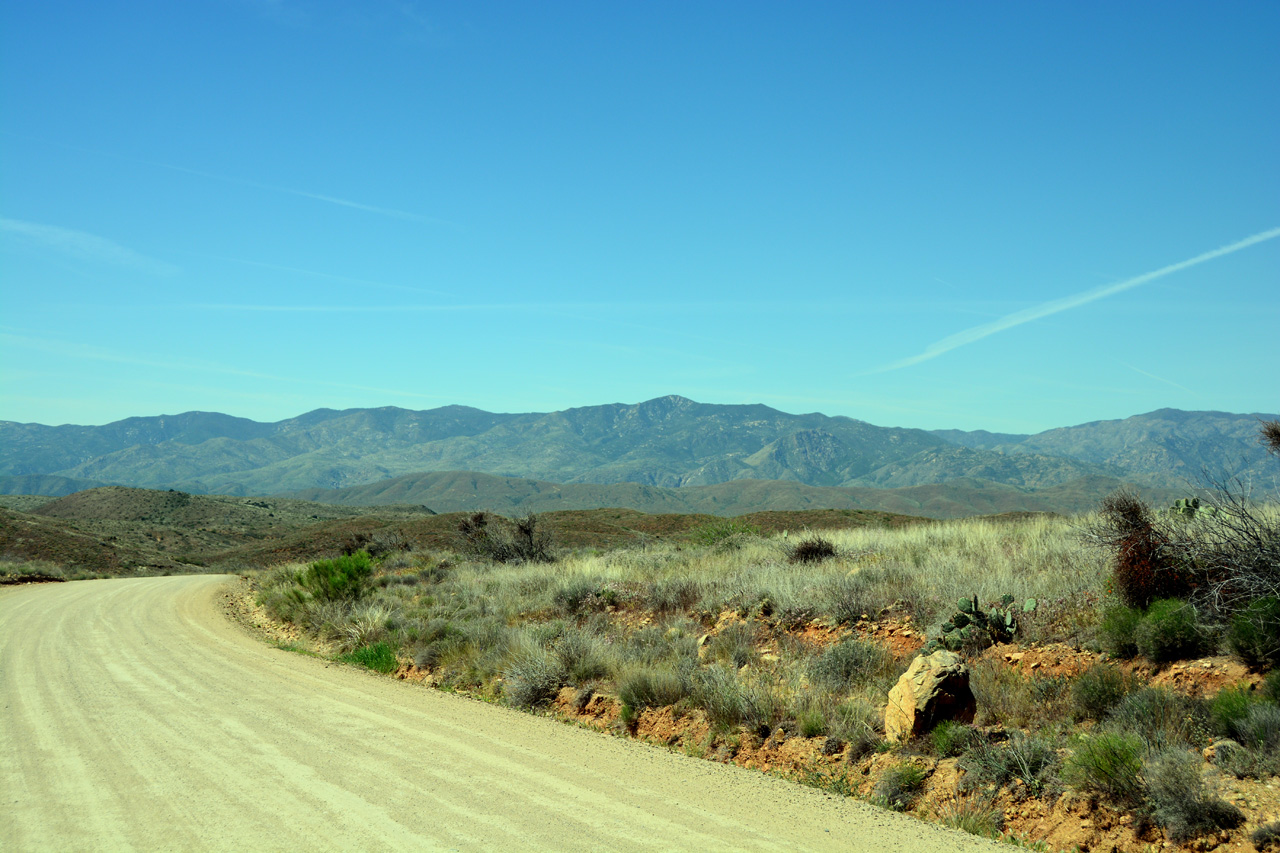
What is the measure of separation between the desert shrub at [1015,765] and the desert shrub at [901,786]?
1.31ft

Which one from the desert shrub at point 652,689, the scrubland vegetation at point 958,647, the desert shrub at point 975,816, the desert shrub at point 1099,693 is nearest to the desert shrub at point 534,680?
the scrubland vegetation at point 958,647

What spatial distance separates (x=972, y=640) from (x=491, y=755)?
5875 mm

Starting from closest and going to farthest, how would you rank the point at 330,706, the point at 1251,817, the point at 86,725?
the point at 1251,817 < the point at 86,725 < the point at 330,706

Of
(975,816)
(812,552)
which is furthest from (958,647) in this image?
(812,552)

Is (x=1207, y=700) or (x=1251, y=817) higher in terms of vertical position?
(x=1207, y=700)

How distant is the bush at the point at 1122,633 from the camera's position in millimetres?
7895

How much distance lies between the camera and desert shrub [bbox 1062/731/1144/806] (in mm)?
5754

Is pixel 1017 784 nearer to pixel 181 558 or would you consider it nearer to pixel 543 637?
pixel 543 637

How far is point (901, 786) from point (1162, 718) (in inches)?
92.2

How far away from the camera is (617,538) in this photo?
48156mm

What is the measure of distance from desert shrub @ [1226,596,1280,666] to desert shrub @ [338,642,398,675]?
1172 cm

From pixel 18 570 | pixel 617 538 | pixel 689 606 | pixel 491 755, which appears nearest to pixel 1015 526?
pixel 689 606

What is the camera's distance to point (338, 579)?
59.7ft

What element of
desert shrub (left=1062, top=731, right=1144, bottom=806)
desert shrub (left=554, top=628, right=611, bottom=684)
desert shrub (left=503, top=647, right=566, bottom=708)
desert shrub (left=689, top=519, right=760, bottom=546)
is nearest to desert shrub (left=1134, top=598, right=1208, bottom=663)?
desert shrub (left=1062, top=731, right=1144, bottom=806)
